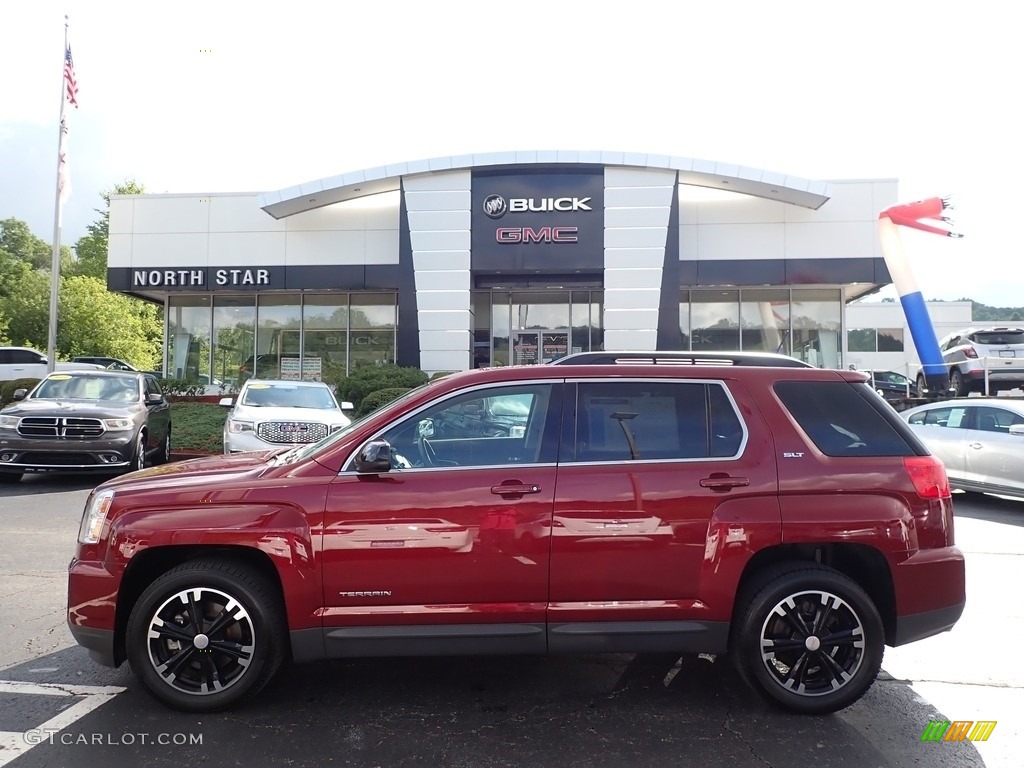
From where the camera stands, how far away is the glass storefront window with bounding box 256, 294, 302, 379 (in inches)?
943

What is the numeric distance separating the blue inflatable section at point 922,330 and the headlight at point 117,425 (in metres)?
18.7

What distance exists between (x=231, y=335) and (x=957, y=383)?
70.9 ft

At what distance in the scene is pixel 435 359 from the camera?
70.1ft

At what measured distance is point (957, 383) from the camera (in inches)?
719

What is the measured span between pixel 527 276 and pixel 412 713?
1884 cm

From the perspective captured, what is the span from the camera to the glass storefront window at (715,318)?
2291 centimetres

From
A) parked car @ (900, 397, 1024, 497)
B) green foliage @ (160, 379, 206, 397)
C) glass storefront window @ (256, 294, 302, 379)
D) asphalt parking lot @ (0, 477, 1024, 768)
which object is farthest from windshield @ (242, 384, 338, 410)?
glass storefront window @ (256, 294, 302, 379)

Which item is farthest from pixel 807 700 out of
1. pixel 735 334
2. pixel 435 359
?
pixel 735 334

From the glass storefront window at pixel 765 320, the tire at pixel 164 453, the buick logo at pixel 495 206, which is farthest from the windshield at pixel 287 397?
the glass storefront window at pixel 765 320

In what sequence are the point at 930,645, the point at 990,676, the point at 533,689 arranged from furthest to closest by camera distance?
the point at 930,645 < the point at 990,676 < the point at 533,689

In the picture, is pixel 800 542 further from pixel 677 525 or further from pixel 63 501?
pixel 63 501

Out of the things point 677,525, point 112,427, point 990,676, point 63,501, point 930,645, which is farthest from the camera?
point 112,427

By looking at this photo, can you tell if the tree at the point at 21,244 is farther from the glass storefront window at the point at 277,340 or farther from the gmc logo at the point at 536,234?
the gmc logo at the point at 536,234

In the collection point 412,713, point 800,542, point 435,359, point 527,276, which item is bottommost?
point 412,713
